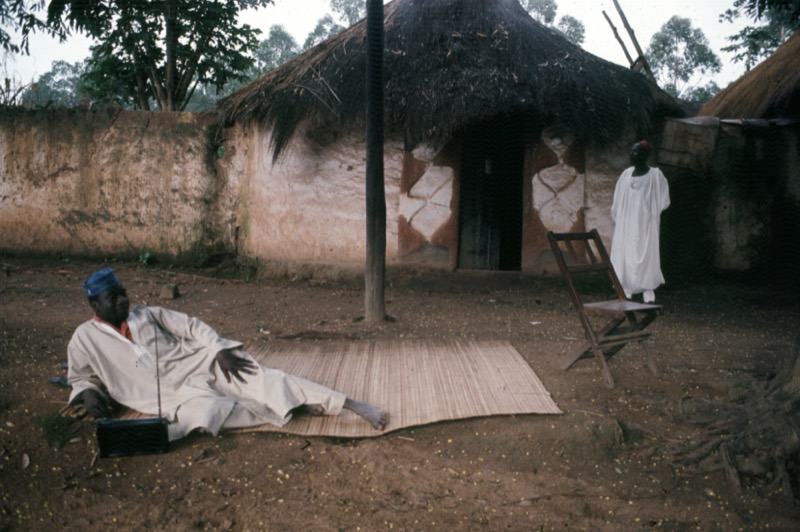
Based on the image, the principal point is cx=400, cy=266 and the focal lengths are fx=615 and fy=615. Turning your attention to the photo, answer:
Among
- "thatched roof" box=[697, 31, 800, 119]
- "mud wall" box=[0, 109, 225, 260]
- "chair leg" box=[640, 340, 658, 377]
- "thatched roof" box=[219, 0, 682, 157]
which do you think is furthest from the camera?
"mud wall" box=[0, 109, 225, 260]

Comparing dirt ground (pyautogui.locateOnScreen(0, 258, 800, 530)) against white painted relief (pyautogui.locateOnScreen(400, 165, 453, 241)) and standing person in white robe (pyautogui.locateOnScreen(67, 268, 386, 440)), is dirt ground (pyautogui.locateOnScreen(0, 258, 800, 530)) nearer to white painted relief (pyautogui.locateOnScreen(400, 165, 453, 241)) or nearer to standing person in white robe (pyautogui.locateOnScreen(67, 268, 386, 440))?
standing person in white robe (pyautogui.locateOnScreen(67, 268, 386, 440))

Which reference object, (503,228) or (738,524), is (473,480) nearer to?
(738,524)

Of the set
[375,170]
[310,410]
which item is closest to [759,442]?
[310,410]

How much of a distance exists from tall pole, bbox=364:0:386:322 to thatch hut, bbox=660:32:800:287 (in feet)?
13.5

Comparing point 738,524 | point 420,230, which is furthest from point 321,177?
point 738,524

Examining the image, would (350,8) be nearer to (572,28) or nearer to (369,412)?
(572,28)

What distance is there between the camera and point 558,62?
768 centimetres

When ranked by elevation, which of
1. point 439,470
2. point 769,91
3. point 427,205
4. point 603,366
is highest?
point 769,91

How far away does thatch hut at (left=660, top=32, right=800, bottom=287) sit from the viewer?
26.1 feet

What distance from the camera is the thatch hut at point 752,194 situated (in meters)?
7.96

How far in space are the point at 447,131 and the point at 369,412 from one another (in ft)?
16.0

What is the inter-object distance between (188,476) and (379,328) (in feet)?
9.93

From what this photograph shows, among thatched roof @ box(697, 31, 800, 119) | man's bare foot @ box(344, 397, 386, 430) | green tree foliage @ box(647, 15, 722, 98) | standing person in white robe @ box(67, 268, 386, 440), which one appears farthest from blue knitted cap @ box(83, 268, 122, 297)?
green tree foliage @ box(647, 15, 722, 98)

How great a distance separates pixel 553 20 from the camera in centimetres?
3569
